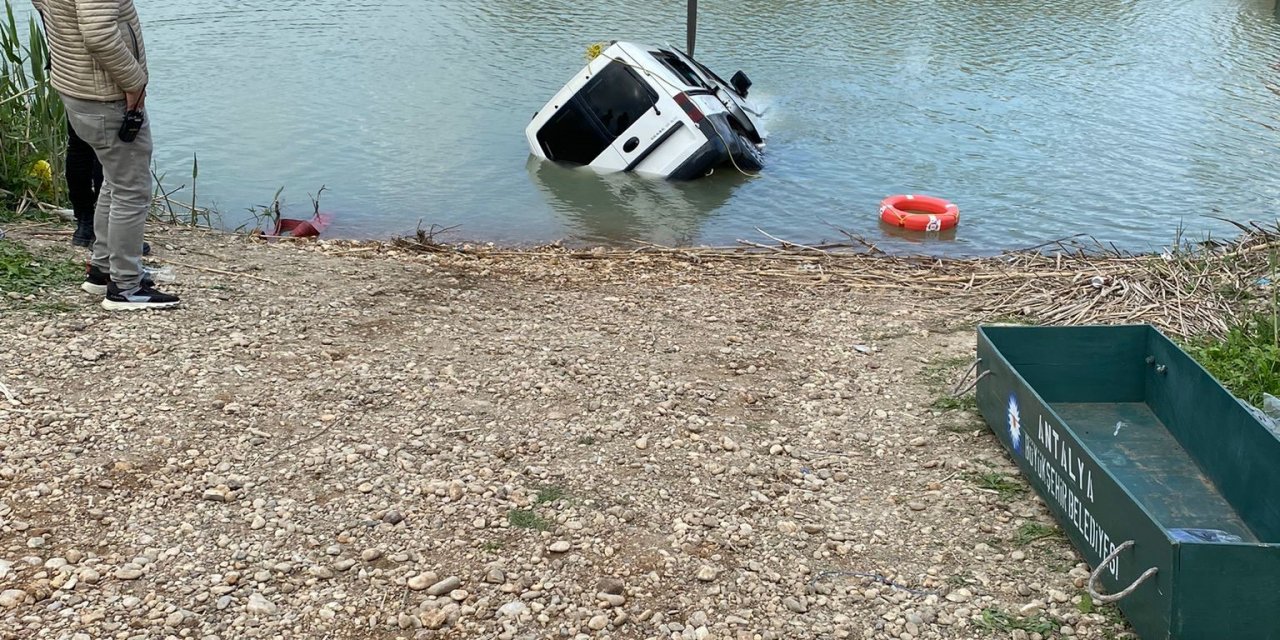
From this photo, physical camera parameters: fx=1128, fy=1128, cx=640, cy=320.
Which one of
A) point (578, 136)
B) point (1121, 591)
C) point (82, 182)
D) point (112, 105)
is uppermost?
point (112, 105)

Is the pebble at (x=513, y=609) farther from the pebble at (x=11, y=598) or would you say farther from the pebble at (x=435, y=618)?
the pebble at (x=11, y=598)

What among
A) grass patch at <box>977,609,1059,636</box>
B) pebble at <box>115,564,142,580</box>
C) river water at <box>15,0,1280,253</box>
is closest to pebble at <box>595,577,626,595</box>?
grass patch at <box>977,609,1059,636</box>

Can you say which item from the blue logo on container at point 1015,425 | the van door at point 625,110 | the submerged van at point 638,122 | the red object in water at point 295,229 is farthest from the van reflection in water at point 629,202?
the blue logo on container at point 1015,425

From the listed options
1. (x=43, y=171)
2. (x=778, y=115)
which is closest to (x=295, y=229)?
(x=43, y=171)

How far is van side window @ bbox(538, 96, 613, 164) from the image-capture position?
1293 cm

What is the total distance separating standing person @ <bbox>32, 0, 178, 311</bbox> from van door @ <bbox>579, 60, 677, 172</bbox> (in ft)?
22.3

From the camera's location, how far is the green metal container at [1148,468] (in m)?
3.54

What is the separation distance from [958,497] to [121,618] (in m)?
3.35

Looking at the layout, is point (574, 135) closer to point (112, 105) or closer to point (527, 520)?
point (112, 105)

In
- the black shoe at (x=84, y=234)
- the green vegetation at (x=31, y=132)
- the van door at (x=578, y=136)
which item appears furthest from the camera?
the van door at (x=578, y=136)

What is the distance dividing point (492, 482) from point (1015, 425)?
7.63 ft

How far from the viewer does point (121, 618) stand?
3783 millimetres

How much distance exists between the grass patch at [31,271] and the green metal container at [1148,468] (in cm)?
522

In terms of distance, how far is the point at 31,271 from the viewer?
668cm
